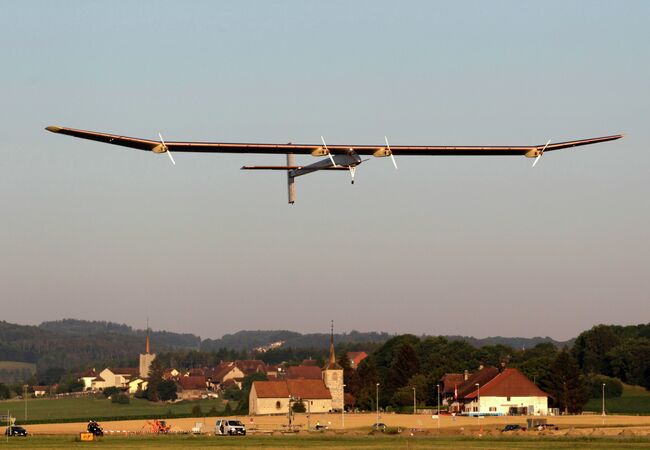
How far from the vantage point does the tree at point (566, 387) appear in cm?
13412

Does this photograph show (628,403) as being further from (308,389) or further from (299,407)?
(299,407)

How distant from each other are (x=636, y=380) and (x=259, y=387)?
174 ft

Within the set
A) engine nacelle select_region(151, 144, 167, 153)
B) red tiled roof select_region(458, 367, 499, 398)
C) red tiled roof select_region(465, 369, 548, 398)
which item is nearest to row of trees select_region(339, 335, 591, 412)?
red tiled roof select_region(465, 369, 548, 398)

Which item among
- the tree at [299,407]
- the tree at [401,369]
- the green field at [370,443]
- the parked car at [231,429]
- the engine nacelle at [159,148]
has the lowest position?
the green field at [370,443]

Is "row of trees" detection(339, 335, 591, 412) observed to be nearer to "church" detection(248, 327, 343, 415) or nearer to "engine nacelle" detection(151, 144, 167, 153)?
"church" detection(248, 327, 343, 415)

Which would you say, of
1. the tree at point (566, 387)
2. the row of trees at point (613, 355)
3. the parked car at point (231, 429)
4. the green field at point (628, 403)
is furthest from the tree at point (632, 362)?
the parked car at point (231, 429)

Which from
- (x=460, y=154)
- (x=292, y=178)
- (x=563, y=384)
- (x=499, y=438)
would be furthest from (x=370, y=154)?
(x=563, y=384)

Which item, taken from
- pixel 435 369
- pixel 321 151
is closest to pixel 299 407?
pixel 435 369

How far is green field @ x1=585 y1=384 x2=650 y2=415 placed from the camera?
134125 millimetres

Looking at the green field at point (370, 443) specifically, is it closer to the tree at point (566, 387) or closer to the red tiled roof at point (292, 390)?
the tree at point (566, 387)

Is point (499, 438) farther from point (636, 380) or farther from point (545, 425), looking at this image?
point (636, 380)

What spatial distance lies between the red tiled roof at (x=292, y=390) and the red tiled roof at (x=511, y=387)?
2340 cm

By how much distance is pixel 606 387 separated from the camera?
15588 cm

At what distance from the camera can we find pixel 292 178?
7688 centimetres
